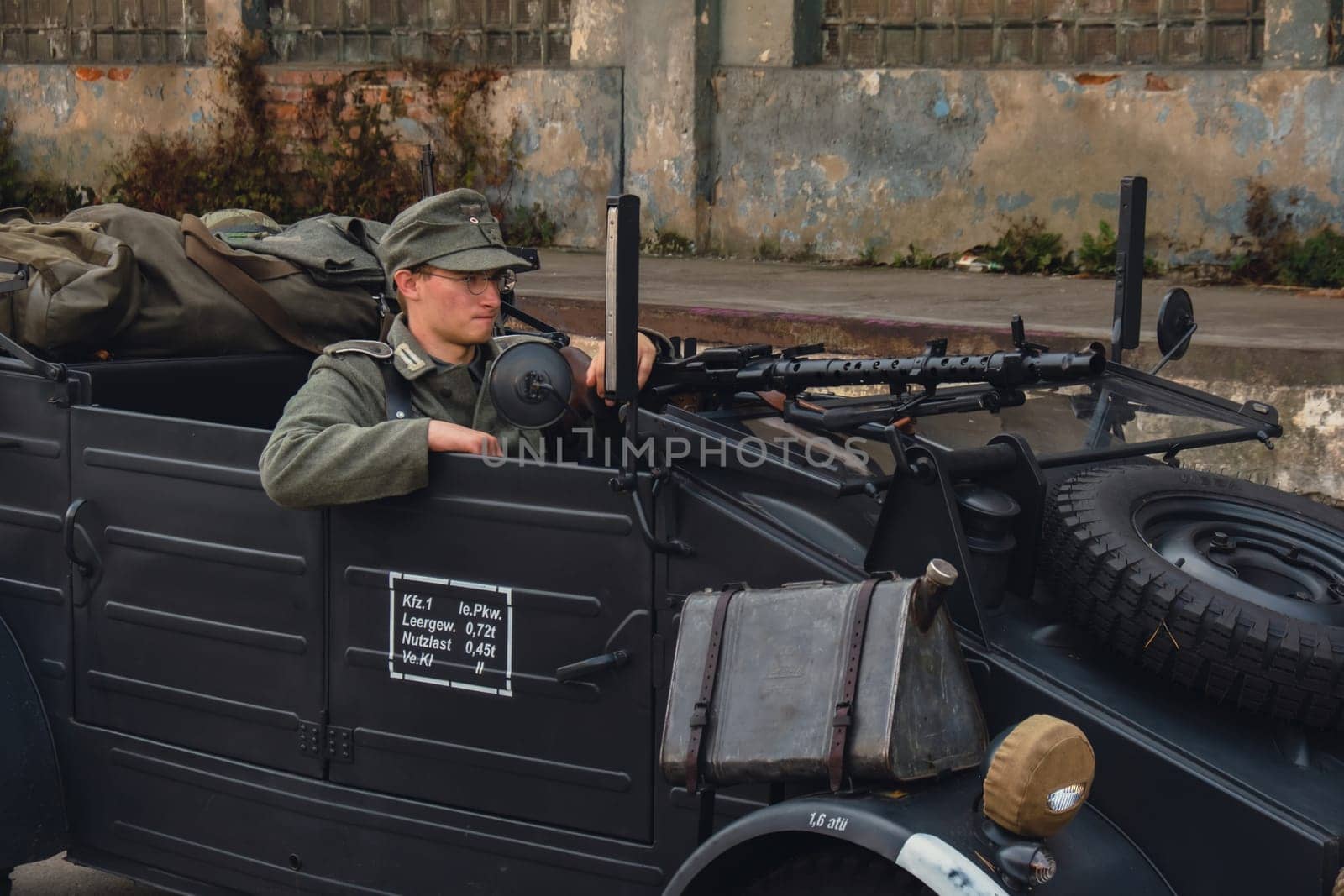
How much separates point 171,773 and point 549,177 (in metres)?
8.52

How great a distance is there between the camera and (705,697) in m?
2.54

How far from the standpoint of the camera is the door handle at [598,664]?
2.83 metres

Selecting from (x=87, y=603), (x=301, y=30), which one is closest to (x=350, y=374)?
(x=87, y=603)

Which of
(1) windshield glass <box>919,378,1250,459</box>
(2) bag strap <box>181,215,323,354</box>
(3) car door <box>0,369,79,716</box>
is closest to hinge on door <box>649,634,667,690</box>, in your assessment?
(1) windshield glass <box>919,378,1250,459</box>

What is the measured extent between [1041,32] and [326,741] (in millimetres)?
8025

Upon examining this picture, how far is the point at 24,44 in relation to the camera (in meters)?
13.9

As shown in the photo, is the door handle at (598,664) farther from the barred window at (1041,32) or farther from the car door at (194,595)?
the barred window at (1041,32)

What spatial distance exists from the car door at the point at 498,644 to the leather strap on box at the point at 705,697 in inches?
10.1

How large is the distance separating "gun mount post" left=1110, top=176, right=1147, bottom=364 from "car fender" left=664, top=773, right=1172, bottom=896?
4.04 ft

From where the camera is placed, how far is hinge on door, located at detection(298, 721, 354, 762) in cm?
316

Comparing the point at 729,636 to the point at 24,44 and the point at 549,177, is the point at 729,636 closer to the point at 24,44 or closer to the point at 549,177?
the point at 549,177

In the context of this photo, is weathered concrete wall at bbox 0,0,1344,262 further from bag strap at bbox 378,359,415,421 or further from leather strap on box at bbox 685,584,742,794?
leather strap on box at bbox 685,584,742,794

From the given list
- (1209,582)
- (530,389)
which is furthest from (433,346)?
(1209,582)

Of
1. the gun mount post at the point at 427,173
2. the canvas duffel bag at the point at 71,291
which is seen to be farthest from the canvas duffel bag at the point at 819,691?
the gun mount post at the point at 427,173
